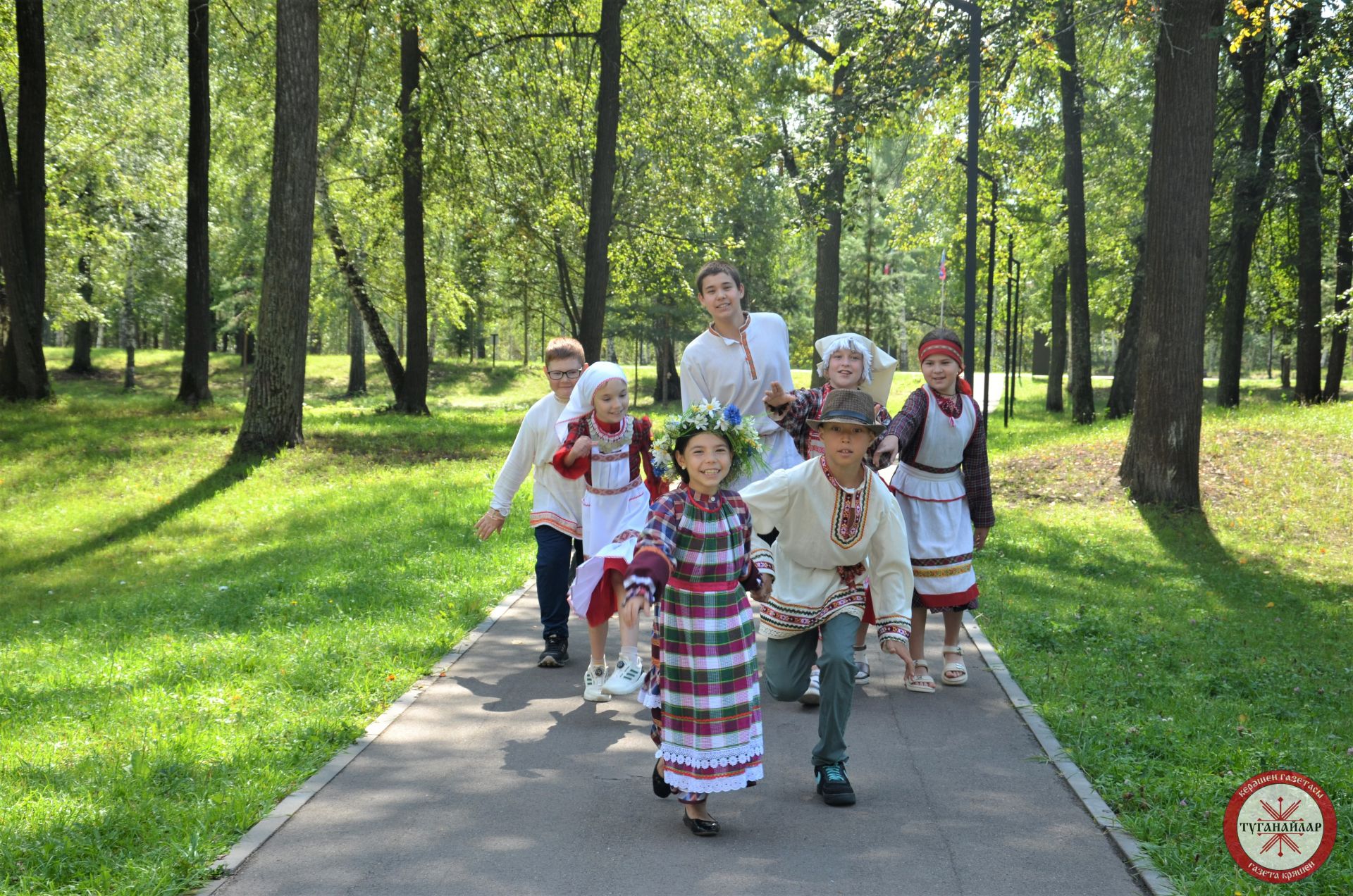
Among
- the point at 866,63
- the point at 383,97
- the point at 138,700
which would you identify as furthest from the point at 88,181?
the point at 138,700

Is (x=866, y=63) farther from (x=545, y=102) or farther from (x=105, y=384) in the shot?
(x=105, y=384)

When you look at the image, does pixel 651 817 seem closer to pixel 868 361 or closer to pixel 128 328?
pixel 868 361

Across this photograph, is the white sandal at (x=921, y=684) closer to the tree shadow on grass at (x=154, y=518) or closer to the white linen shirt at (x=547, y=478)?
the white linen shirt at (x=547, y=478)

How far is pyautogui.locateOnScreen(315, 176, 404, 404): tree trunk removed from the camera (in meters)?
26.9

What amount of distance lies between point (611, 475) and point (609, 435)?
0.84 feet

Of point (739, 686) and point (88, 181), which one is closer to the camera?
point (739, 686)

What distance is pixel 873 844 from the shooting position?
14.7 ft

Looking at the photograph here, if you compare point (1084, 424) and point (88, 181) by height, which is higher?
point (88, 181)

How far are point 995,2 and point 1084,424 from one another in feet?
35.3

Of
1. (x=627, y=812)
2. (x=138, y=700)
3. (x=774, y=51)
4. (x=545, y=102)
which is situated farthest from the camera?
(x=774, y=51)

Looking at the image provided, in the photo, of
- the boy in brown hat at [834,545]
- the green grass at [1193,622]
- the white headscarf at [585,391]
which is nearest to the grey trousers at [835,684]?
the boy in brown hat at [834,545]

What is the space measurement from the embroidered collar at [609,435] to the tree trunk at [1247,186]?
17723 millimetres

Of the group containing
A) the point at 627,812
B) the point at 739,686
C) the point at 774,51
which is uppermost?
the point at 774,51

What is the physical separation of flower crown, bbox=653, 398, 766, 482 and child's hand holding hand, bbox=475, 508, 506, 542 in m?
2.06
